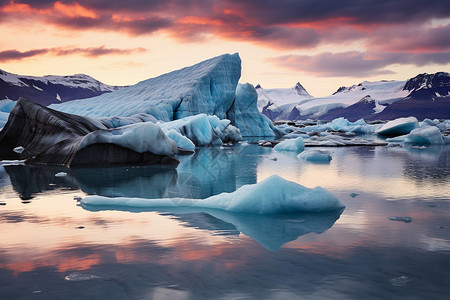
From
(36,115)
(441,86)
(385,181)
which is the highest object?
(441,86)

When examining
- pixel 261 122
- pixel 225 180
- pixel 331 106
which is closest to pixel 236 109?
pixel 261 122

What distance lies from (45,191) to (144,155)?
4430 millimetres

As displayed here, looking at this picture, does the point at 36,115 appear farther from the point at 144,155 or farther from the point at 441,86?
the point at 441,86

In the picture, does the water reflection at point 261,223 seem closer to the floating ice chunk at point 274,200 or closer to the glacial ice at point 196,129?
the floating ice chunk at point 274,200

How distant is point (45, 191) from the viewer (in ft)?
20.9

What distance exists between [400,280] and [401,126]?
33.0 metres

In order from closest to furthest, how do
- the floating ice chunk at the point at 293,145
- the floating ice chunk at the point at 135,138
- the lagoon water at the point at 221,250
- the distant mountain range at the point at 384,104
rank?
the lagoon water at the point at 221,250 → the floating ice chunk at the point at 135,138 → the floating ice chunk at the point at 293,145 → the distant mountain range at the point at 384,104

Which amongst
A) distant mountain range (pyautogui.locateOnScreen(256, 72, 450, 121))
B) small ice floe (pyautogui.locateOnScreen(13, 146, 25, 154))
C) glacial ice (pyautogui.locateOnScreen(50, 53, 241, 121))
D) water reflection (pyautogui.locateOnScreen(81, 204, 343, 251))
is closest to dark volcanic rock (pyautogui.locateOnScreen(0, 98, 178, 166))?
small ice floe (pyautogui.locateOnScreen(13, 146, 25, 154))

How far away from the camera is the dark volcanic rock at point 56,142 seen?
1029 centimetres

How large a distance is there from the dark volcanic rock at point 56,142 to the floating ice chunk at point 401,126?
2600 cm

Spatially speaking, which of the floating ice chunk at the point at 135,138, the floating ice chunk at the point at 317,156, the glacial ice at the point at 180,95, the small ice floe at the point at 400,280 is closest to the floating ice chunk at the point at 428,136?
the floating ice chunk at the point at 317,156

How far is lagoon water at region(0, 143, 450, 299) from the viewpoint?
2.54 m

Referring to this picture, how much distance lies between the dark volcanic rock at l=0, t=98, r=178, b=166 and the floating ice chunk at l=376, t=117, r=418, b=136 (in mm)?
25997

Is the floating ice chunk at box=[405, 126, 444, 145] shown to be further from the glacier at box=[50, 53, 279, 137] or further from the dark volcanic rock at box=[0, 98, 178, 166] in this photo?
the dark volcanic rock at box=[0, 98, 178, 166]
